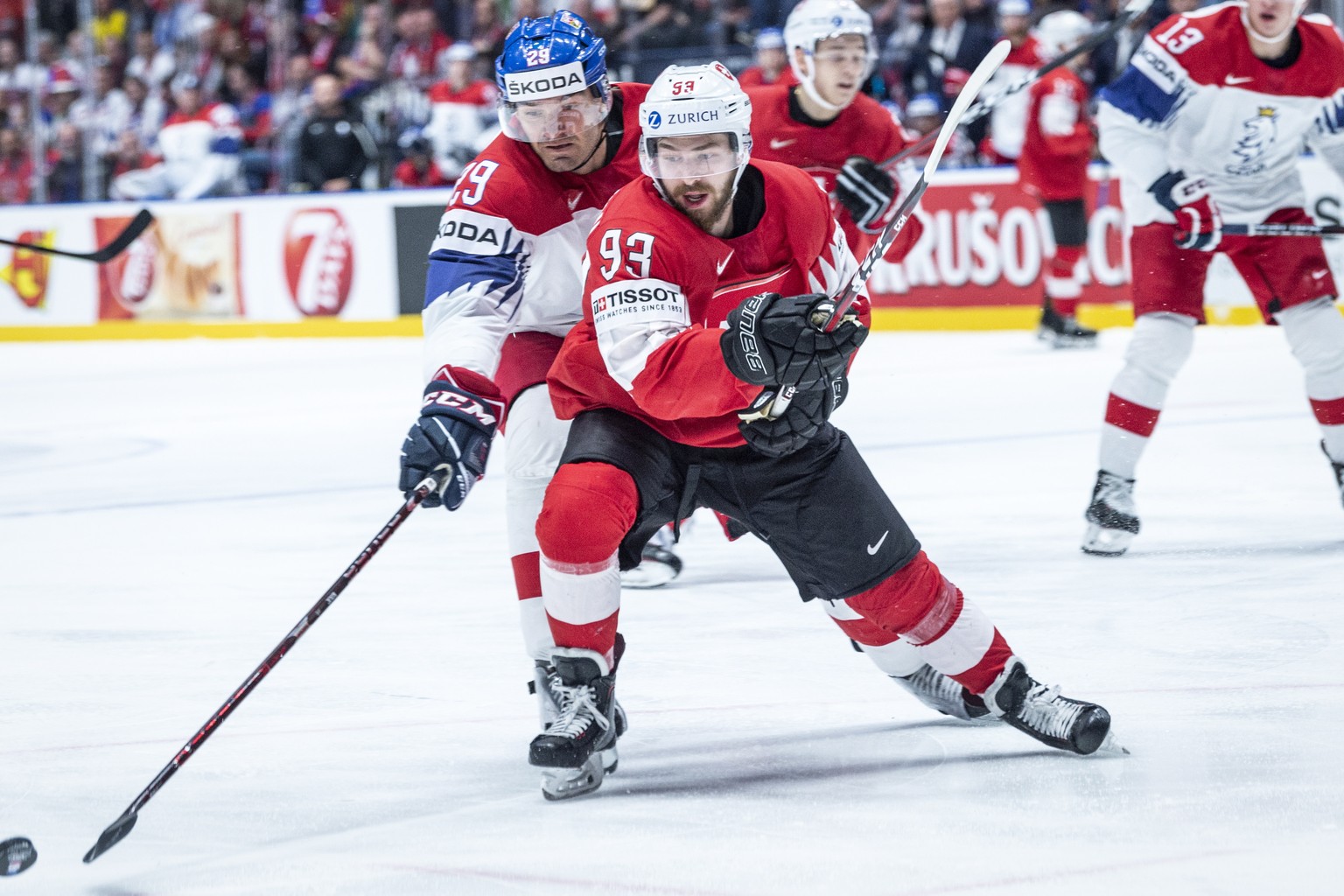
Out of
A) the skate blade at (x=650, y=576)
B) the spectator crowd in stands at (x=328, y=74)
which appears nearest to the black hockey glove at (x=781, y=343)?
the skate blade at (x=650, y=576)

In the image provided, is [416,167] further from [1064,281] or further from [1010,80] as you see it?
[1064,281]

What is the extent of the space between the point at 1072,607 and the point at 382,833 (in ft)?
5.78

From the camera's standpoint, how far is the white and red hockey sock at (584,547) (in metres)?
2.50

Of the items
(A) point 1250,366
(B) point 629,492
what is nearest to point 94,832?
(B) point 629,492

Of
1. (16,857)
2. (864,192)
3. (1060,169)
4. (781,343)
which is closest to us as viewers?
(16,857)

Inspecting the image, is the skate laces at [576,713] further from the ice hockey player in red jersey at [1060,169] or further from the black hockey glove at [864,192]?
the ice hockey player in red jersey at [1060,169]

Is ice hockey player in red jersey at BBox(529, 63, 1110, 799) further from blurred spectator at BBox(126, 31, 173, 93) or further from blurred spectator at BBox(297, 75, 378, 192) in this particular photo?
blurred spectator at BBox(126, 31, 173, 93)

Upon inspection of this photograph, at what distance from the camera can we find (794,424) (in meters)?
2.45

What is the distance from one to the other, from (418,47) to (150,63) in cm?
275

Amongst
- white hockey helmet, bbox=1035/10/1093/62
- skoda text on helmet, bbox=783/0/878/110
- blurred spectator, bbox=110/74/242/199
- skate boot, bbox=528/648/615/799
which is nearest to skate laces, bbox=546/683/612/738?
skate boot, bbox=528/648/615/799

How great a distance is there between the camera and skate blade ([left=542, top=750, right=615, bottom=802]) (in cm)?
249

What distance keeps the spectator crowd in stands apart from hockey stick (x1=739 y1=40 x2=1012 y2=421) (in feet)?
22.4

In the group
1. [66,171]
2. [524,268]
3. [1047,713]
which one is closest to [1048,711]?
[1047,713]

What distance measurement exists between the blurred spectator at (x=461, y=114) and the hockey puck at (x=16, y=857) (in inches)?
359
